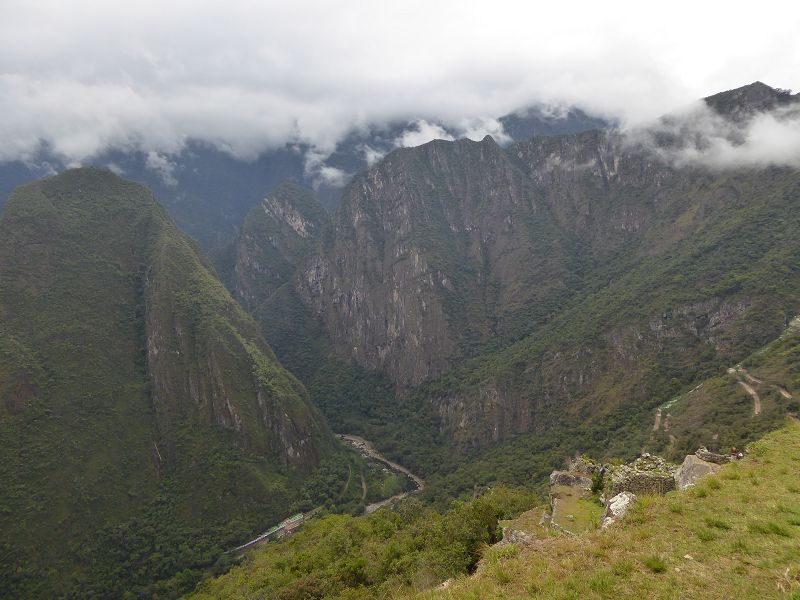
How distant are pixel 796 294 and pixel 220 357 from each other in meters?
141

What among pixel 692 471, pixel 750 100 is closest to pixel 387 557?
pixel 692 471

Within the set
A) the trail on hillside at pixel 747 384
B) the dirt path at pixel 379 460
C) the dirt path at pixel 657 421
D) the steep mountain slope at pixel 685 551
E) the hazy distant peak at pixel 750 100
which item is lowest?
the dirt path at pixel 379 460

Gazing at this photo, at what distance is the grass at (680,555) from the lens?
1062 centimetres

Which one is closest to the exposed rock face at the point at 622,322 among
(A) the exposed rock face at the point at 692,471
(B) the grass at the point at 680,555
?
(A) the exposed rock face at the point at 692,471

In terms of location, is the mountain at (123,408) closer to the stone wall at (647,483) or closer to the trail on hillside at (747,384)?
the stone wall at (647,483)

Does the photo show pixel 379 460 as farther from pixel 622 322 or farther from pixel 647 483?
pixel 647 483

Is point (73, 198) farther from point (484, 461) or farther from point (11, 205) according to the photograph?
point (484, 461)

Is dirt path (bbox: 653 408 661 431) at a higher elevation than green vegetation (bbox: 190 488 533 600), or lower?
lower

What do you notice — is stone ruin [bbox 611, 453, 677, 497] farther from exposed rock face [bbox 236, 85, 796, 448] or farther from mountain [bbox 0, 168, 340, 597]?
mountain [bbox 0, 168, 340, 597]

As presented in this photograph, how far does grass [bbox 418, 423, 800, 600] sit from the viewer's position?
1062 centimetres

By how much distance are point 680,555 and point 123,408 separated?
428 feet

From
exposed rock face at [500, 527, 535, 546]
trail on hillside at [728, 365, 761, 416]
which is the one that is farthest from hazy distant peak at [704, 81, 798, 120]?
exposed rock face at [500, 527, 535, 546]

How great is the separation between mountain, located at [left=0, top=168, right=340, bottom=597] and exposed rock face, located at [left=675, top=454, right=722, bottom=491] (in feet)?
311

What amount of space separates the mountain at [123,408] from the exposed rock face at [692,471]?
94.6m
